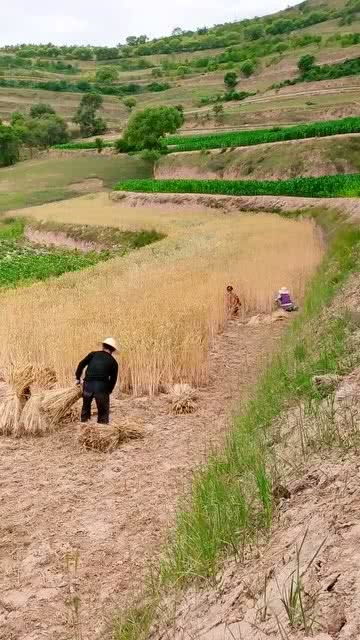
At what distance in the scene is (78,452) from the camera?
9328 mm

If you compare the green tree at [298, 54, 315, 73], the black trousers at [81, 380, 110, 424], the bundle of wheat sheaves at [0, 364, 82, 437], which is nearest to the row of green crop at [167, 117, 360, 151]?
the green tree at [298, 54, 315, 73]

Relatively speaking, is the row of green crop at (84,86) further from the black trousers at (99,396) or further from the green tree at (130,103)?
the black trousers at (99,396)

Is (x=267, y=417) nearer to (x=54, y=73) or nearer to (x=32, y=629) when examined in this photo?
(x=32, y=629)

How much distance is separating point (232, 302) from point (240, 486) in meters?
11.2

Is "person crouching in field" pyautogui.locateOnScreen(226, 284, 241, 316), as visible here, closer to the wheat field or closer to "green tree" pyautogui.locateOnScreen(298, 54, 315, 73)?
the wheat field

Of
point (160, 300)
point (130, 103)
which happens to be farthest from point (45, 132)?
point (160, 300)

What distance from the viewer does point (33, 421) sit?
9.93 meters

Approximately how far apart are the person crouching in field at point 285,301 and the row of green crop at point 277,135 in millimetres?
42390

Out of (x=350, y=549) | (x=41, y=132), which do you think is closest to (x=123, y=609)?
(x=350, y=549)

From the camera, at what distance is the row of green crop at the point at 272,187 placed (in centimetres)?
4062

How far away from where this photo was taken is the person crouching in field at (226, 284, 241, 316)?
16.8 meters

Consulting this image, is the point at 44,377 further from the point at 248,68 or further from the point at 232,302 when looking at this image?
the point at 248,68

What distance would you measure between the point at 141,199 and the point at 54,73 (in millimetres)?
146817

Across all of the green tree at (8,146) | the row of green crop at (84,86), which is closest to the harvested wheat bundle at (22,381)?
the green tree at (8,146)
